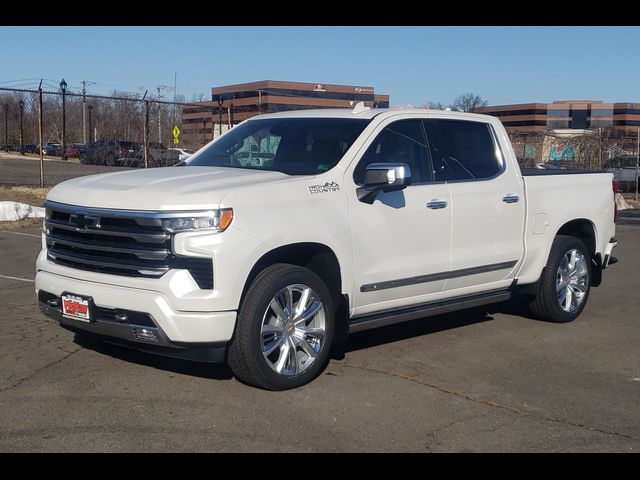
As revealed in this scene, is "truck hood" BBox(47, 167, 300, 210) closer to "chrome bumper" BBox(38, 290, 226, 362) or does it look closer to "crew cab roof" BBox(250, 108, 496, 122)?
"chrome bumper" BBox(38, 290, 226, 362)

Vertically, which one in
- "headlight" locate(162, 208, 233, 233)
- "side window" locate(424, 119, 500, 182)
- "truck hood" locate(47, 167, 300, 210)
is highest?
"side window" locate(424, 119, 500, 182)

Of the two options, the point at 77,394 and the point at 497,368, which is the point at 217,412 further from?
the point at 497,368

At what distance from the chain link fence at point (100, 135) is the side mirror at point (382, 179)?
12660mm

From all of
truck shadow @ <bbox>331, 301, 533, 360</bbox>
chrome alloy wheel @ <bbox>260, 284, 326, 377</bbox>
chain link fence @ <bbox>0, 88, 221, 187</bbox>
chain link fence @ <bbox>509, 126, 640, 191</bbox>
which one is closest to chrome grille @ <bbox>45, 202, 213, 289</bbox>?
chrome alloy wheel @ <bbox>260, 284, 326, 377</bbox>

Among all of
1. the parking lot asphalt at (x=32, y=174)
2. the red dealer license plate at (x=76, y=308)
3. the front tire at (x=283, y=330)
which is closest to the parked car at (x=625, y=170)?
the parking lot asphalt at (x=32, y=174)

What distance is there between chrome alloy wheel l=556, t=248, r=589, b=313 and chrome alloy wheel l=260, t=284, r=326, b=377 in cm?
314

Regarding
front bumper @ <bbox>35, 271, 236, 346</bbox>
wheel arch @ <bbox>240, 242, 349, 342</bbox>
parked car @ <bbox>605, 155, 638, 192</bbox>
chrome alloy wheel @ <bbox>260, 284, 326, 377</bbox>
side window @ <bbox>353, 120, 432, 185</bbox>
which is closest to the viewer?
front bumper @ <bbox>35, 271, 236, 346</bbox>

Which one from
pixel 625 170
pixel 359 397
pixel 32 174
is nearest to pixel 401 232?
pixel 359 397

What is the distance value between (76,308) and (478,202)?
3385 mm

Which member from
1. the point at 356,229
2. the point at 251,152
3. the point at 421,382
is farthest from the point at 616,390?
the point at 251,152

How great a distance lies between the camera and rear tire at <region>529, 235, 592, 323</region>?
7.44m

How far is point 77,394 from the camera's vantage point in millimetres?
5090

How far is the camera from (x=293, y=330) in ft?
17.5
